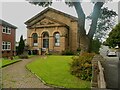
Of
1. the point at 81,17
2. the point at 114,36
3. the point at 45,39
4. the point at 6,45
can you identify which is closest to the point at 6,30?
the point at 6,45

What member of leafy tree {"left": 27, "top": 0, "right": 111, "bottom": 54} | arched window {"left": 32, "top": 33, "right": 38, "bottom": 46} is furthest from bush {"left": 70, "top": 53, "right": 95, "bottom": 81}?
arched window {"left": 32, "top": 33, "right": 38, "bottom": 46}

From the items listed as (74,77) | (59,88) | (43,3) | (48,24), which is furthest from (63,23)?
(59,88)

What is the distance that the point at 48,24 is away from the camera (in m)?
41.7

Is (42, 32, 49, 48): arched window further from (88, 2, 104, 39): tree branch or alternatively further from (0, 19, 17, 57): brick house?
(88, 2, 104, 39): tree branch

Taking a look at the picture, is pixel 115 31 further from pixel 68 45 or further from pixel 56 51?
pixel 56 51

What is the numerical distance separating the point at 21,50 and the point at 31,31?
6.02 meters

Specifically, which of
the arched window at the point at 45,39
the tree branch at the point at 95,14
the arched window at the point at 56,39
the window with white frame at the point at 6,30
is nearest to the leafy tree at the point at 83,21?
the tree branch at the point at 95,14

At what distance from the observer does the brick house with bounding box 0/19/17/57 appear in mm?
34062

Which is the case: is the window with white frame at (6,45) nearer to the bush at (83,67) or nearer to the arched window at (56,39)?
the arched window at (56,39)

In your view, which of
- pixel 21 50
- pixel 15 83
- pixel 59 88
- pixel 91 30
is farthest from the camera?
pixel 21 50

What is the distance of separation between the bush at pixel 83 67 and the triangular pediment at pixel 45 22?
2596cm

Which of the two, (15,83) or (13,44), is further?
(13,44)

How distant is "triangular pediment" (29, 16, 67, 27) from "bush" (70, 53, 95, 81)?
1022 inches

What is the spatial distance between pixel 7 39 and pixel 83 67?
2438 centimetres
